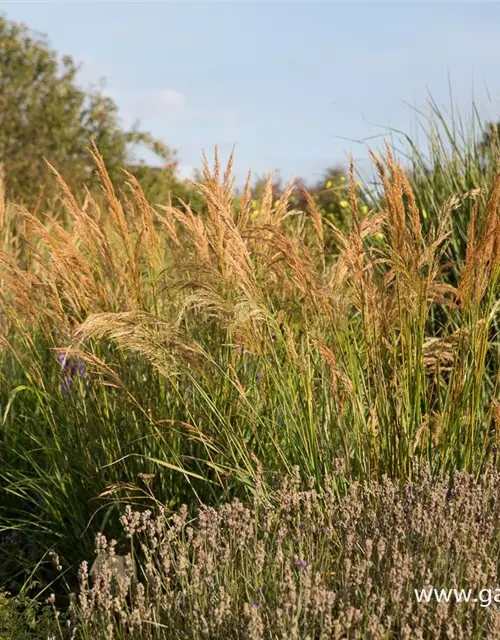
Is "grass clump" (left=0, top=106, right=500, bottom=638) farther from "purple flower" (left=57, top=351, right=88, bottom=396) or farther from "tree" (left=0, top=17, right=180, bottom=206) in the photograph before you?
"tree" (left=0, top=17, right=180, bottom=206)

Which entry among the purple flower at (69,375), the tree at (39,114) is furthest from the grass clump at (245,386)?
the tree at (39,114)

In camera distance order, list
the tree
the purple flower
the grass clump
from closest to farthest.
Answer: the grass clump, the purple flower, the tree

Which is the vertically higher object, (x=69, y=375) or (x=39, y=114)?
(x=39, y=114)

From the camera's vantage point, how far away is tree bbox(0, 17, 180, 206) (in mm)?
14648

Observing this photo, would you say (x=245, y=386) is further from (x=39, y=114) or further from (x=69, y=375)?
(x=39, y=114)

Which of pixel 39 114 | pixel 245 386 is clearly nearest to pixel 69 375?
pixel 245 386

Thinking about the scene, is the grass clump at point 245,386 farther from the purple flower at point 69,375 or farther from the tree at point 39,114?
the tree at point 39,114

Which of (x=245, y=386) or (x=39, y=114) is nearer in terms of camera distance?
(x=245, y=386)

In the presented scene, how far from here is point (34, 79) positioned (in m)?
15.6

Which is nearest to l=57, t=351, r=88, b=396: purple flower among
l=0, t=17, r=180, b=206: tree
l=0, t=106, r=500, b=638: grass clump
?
l=0, t=106, r=500, b=638: grass clump

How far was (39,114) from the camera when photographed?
50.3 feet

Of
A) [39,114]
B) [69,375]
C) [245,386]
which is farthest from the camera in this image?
[39,114]

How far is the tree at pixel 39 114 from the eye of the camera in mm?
14648

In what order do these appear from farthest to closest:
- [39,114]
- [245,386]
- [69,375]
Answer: [39,114], [69,375], [245,386]
